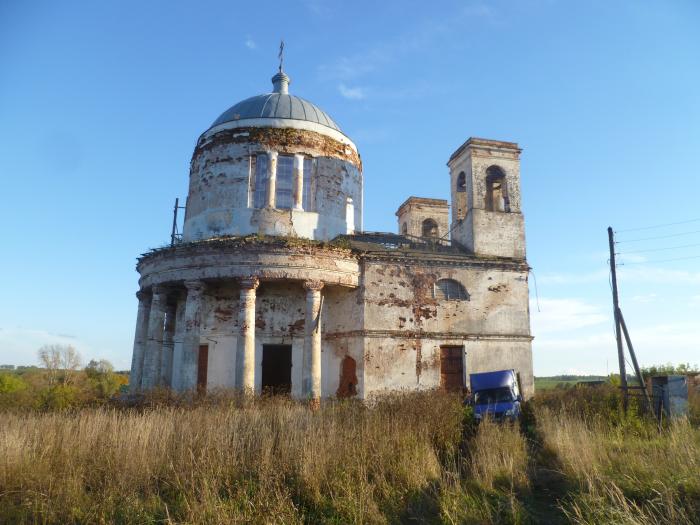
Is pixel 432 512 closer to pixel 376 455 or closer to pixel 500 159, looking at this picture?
pixel 376 455

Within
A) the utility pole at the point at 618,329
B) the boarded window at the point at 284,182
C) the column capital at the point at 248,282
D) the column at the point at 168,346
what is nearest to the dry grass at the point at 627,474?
the utility pole at the point at 618,329

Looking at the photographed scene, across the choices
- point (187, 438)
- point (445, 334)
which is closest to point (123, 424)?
point (187, 438)

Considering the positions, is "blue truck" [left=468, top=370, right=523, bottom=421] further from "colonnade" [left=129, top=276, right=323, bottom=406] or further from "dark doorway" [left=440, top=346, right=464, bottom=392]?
"colonnade" [left=129, top=276, right=323, bottom=406]

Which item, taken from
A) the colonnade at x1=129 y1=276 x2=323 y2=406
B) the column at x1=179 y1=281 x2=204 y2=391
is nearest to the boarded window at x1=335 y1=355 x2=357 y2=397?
the colonnade at x1=129 y1=276 x2=323 y2=406

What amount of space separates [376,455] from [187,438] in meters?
2.95

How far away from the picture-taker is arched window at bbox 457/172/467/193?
786 inches

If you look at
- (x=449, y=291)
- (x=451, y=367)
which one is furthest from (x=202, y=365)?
(x=449, y=291)

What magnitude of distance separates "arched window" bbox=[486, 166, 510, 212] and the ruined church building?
134 millimetres

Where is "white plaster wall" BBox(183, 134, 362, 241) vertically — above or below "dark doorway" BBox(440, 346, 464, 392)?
above

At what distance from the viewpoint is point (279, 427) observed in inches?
353

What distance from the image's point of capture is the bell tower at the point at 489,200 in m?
18.4

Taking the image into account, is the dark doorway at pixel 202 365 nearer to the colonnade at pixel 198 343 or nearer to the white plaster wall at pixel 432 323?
the colonnade at pixel 198 343

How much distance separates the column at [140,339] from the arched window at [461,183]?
12.0 m

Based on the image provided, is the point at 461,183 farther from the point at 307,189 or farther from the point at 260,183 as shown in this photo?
the point at 260,183
